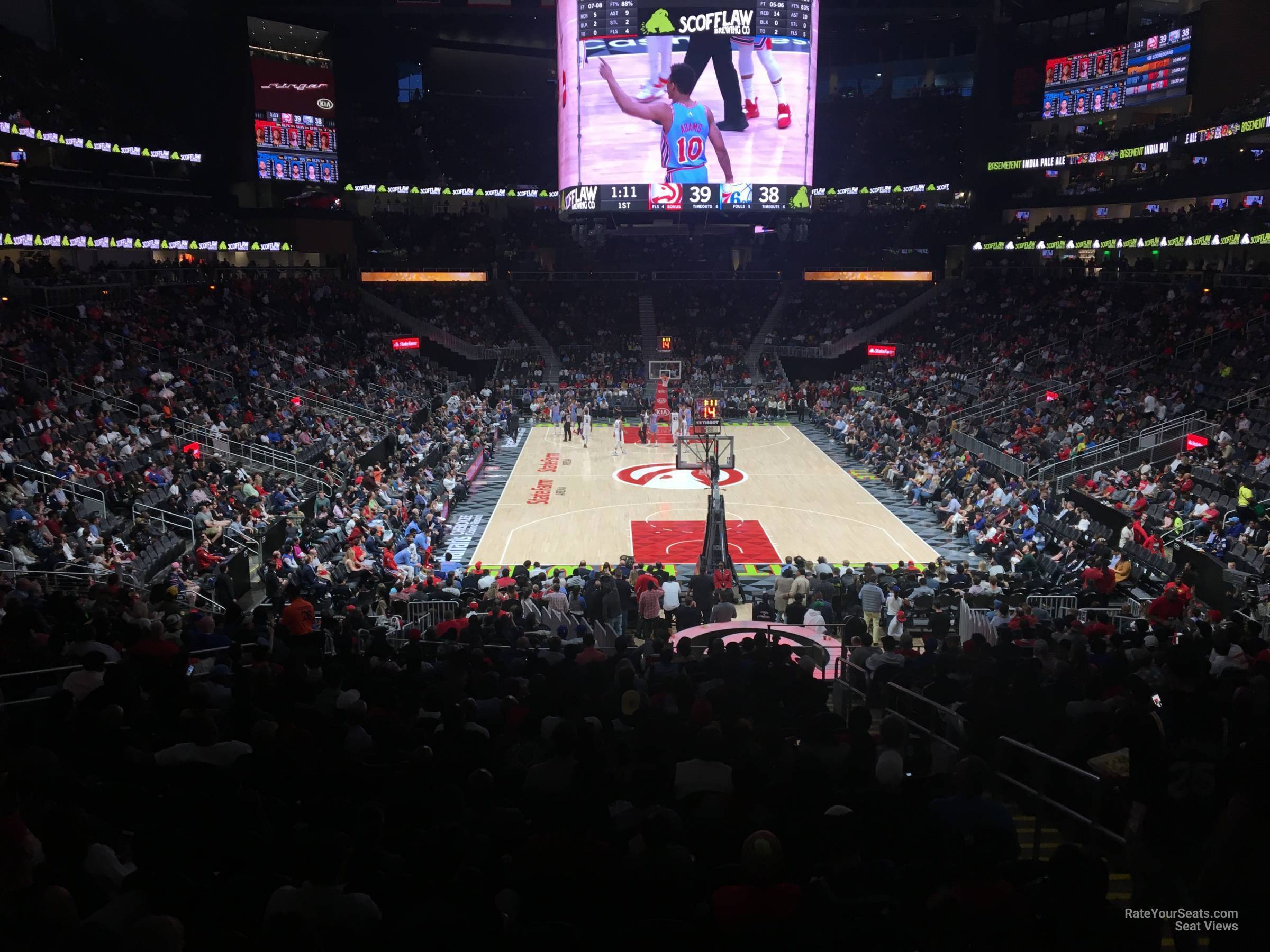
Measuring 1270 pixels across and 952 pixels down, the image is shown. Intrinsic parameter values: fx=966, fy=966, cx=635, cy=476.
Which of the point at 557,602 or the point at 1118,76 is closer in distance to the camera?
the point at 557,602

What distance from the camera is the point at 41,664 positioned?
7.88 m

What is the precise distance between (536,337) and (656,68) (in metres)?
19.9

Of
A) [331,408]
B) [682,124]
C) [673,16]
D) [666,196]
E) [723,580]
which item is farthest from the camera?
[331,408]

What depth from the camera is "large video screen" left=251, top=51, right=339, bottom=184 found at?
132ft

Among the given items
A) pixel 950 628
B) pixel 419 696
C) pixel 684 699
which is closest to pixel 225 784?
pixel 419 696

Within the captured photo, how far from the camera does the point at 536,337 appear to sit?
46.8 meters

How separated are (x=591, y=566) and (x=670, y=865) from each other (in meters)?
15.8

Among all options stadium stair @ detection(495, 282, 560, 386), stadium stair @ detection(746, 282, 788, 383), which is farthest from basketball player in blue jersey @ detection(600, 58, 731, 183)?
stadium stair @ detection(495, 282, 560, 386)

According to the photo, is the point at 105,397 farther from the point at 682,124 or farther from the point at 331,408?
the point at 682,124

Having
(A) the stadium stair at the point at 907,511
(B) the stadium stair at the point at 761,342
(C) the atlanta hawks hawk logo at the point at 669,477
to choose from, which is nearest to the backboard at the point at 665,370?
(B) the stadium stair at the point at 761,342

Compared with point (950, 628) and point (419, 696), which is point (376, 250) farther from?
point (419, 696)

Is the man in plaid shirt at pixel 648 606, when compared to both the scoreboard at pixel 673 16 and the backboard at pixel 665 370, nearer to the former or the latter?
the scoreboard at pixel 673 16

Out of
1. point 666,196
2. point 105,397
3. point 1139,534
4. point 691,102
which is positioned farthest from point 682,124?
point 1139,534

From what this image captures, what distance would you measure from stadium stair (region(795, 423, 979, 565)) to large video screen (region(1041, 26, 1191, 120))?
20.1 metres
